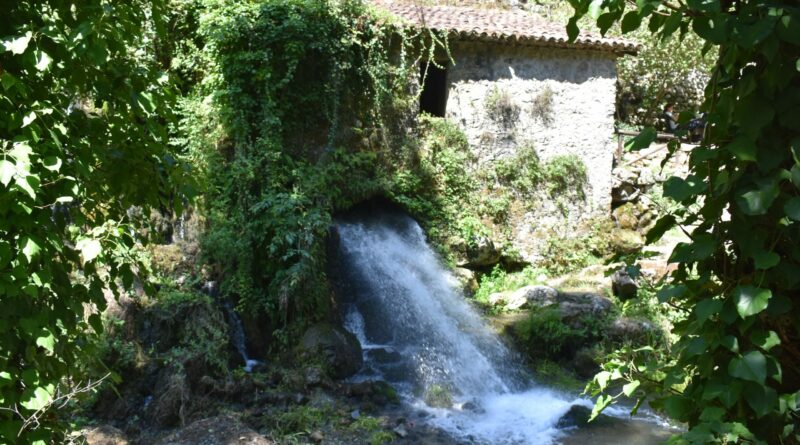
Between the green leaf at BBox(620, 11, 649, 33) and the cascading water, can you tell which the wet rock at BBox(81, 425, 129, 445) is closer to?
the cascading water

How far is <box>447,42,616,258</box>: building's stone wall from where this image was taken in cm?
1304

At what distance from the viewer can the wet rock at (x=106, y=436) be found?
22.2 feet

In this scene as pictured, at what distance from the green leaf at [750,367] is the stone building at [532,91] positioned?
11225mm

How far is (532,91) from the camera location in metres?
13.4

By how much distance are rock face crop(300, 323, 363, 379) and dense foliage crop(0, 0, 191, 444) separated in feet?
19.5

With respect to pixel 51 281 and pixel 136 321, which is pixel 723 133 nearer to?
pixel 51 281

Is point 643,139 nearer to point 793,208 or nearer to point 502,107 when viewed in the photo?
point 793,208

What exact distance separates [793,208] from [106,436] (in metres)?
6.87

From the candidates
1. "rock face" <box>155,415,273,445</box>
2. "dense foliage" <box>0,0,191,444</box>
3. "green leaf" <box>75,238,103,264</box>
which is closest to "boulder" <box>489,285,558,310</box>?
"rock face" <box>155,415,273,445</box>

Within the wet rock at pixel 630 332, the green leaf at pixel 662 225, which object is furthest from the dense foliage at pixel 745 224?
the wet rock at pixel 630 332

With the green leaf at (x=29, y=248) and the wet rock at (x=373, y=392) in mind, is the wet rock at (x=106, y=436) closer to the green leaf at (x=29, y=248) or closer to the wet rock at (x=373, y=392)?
the wet rock at (x=373, y=392)

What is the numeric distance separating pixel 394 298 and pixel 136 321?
379 cm

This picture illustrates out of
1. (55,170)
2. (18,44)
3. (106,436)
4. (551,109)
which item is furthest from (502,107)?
(18,44)

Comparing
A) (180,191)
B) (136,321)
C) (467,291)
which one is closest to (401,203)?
(467,291)
